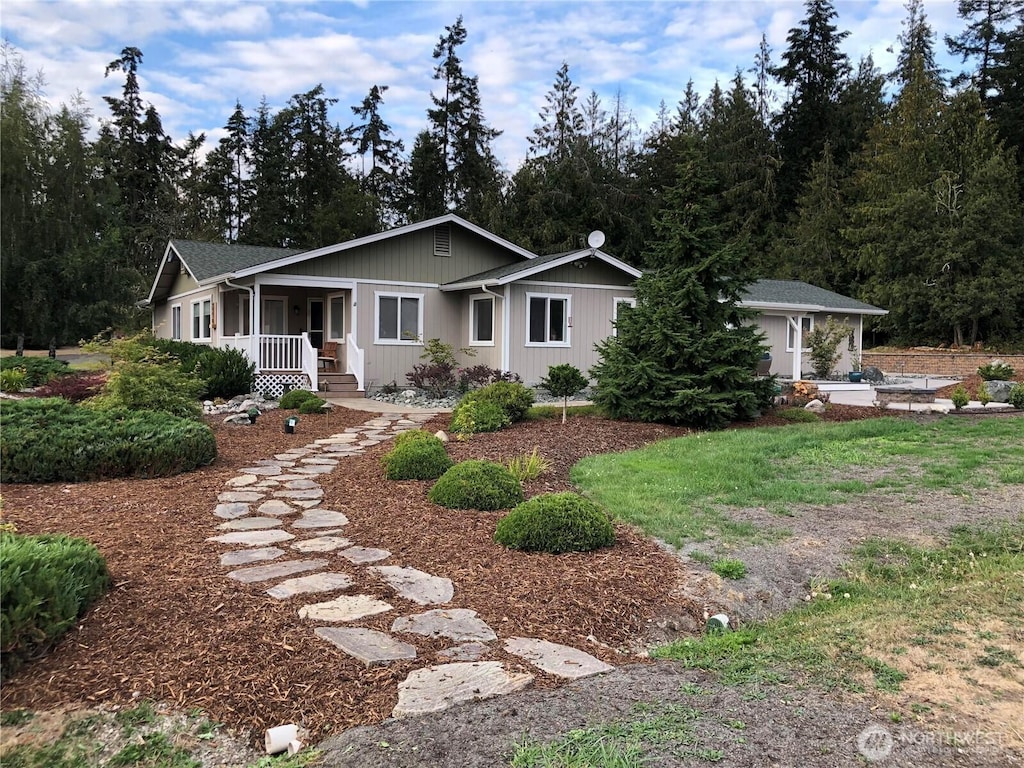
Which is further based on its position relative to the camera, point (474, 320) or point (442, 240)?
point (442, 240)

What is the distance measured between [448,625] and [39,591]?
5.35 ft

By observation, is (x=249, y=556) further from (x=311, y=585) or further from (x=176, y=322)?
(x=176, y=322)

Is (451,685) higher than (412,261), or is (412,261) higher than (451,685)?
(412,261)

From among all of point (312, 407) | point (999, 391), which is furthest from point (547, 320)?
point (999, 391)

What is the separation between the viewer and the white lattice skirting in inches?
569

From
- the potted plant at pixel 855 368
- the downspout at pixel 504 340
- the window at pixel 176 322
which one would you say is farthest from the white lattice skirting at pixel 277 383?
the potted plant at pixel 855 368

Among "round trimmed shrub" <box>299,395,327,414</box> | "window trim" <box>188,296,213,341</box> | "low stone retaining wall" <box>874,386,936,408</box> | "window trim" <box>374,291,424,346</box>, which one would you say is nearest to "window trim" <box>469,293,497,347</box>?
"window trim" <box>374,291,424,346</box>

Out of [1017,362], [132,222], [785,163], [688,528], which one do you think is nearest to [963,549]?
[688,528]

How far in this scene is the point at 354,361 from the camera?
50.6ft

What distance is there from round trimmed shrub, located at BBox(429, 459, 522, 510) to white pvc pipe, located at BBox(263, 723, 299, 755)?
9.65 ft

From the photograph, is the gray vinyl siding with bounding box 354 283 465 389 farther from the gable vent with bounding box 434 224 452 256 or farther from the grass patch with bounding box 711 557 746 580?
the grass patch with bounding box 711 557 746 580

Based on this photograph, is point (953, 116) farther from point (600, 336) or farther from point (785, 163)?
point (600, 336)

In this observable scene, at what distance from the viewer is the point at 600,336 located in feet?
54.9

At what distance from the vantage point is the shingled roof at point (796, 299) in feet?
65.3
